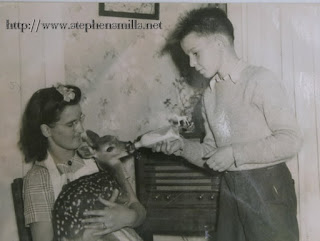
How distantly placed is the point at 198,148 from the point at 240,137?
7 centimetres

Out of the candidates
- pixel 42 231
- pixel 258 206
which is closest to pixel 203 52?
pixel 258 206

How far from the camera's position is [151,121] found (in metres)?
0.59

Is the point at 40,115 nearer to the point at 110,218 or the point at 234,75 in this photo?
the point at 110,218

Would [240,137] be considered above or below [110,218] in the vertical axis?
above

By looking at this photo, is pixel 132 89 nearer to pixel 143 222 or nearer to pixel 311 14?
pixel 143 222

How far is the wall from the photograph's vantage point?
0.60 meters

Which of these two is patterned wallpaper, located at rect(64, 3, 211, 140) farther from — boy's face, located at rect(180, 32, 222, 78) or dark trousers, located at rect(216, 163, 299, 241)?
dark trousers, located at rect(216, 163, 299, 241)

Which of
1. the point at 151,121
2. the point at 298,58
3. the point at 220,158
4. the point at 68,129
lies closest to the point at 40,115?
the point at 68,129

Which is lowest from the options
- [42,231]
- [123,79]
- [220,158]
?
[42,231]

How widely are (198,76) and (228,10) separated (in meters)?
0.12

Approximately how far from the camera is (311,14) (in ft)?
2.01

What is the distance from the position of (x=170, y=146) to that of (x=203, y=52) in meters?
0.15

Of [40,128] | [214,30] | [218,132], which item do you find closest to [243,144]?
[218,132]

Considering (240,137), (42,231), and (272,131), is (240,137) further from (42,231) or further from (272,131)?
(42,231)
